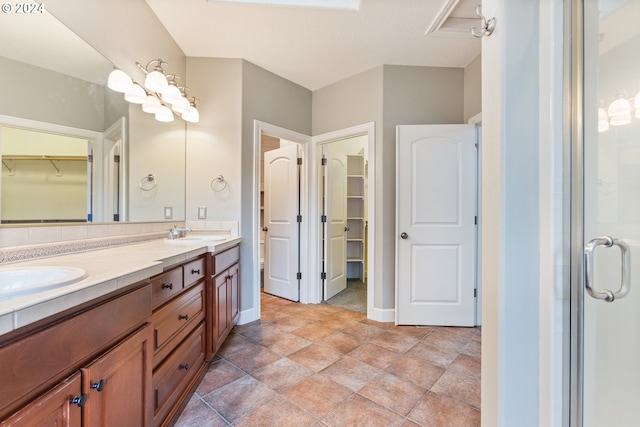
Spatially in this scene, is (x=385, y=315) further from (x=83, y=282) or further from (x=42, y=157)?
(x=42, y=157)

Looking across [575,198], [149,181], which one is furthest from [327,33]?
[575,198]

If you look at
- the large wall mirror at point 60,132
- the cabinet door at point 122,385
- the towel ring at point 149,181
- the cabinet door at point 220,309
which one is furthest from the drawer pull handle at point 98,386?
the towel ring at point 149,181

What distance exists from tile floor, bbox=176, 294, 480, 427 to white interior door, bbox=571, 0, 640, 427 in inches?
28.7

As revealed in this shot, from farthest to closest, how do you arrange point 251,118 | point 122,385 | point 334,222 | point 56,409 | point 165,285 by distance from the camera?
point 334,222, point 251,118, point 165,285, point 122,385, point 56,409

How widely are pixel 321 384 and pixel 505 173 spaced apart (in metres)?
1.49

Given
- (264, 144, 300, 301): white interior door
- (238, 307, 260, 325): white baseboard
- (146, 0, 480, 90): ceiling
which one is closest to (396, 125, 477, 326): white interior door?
(146, 0, 480, 90): ceiling

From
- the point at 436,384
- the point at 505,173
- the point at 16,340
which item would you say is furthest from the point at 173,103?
the point at 436,384

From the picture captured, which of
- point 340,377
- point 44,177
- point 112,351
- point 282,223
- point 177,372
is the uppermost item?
point 44,177

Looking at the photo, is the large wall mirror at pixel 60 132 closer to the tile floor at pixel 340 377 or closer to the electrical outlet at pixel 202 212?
the electrical outlet at pixel 202 212

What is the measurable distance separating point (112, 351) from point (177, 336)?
54 centimetres

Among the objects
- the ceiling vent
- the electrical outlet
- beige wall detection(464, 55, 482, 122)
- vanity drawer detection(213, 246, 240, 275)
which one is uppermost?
the ceiling vent

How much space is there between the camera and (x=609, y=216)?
2.57ft

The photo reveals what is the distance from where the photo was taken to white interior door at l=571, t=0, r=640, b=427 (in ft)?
2.48

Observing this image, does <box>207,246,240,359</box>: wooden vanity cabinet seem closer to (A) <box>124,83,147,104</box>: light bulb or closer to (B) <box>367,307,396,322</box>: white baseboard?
(A) <box>124,83,147,104</box>: light bulb
